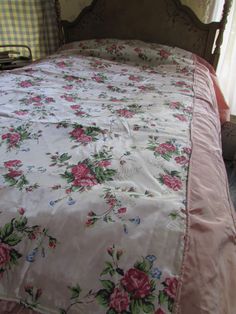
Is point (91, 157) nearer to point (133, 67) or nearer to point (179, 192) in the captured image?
point (179, 192)

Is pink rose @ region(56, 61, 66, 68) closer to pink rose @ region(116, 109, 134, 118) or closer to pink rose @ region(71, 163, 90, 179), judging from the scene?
pink rose @ region(116, 109, 134, 118)

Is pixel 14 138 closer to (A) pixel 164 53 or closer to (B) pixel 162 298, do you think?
(B) pixel 162 298

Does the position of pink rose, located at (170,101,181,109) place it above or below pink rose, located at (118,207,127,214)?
below

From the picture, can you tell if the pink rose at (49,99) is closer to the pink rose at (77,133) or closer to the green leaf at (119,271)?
the pink rose at (77,133)

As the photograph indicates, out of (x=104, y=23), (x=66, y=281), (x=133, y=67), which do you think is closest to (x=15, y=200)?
(x=66, y=281)

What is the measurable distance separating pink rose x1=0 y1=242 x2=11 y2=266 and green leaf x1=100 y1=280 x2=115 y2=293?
23 centimetres

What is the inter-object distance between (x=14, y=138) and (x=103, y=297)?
720 mm

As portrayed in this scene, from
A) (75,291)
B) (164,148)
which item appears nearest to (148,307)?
(75,291)

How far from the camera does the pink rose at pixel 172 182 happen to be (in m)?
0.82

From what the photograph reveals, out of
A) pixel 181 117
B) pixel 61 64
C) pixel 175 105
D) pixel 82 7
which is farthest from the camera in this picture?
pixel 82 7

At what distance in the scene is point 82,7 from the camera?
276 cm

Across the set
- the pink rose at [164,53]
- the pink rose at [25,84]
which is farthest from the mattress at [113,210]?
the pink rose at [164,53]

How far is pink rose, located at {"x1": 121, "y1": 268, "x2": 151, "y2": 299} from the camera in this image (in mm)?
560

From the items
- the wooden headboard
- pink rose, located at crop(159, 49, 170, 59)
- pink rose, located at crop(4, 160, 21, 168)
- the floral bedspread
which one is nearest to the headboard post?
the wooden headboard
